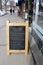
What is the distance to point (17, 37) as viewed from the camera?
8062 millimetres

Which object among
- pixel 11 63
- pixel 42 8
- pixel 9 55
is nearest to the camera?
pixel 11 63

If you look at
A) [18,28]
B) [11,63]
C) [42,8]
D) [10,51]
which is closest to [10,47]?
[10,51]

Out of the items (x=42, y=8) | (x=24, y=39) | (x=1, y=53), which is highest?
(x=42, y=8)

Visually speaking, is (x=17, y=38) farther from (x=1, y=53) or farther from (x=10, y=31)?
(x=1, y=53)

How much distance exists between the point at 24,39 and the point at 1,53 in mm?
1048

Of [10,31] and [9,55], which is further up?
[10,31]

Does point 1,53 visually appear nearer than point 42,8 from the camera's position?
Yes

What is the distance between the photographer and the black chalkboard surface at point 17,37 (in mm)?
8016

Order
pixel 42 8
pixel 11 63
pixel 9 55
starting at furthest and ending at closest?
pixel 42 8, pixel 9 55, pixel 11 63

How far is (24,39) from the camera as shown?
806cm

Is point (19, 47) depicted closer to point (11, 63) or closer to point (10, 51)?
point (10, 51)

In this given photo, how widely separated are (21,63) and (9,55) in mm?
1191

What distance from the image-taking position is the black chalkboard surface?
26.3 ft

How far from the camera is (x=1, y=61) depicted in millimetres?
7078
